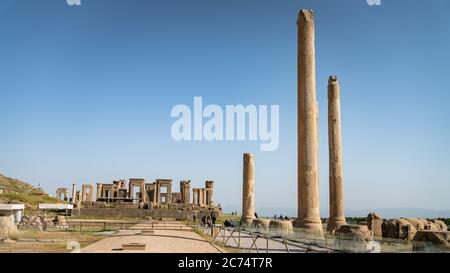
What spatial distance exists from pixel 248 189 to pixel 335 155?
1201 centimetres

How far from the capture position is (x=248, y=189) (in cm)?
3828

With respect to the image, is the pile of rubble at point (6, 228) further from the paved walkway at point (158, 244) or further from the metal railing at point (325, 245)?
the metal railing at point (325, 245)

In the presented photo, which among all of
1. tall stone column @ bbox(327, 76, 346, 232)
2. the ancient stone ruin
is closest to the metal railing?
tall stone column @ bbox(327, 76, 346, 232)

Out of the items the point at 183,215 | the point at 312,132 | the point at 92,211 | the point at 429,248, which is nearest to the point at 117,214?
the point at 92,211

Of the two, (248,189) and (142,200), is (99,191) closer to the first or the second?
(142,200)

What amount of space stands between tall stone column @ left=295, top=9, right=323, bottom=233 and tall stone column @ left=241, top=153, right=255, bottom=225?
634 inches

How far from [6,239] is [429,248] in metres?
14.5

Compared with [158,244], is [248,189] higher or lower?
higher

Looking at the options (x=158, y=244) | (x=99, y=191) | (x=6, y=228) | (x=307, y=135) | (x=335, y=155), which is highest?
A: (x=307, y=135)

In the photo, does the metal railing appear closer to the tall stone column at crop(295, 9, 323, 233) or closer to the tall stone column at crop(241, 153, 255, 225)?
the tall stone column at crop(295, 9, 323, 233)

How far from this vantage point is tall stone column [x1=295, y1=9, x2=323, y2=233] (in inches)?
844

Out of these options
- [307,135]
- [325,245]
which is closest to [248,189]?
[307,135]

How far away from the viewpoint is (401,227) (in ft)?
71.9
